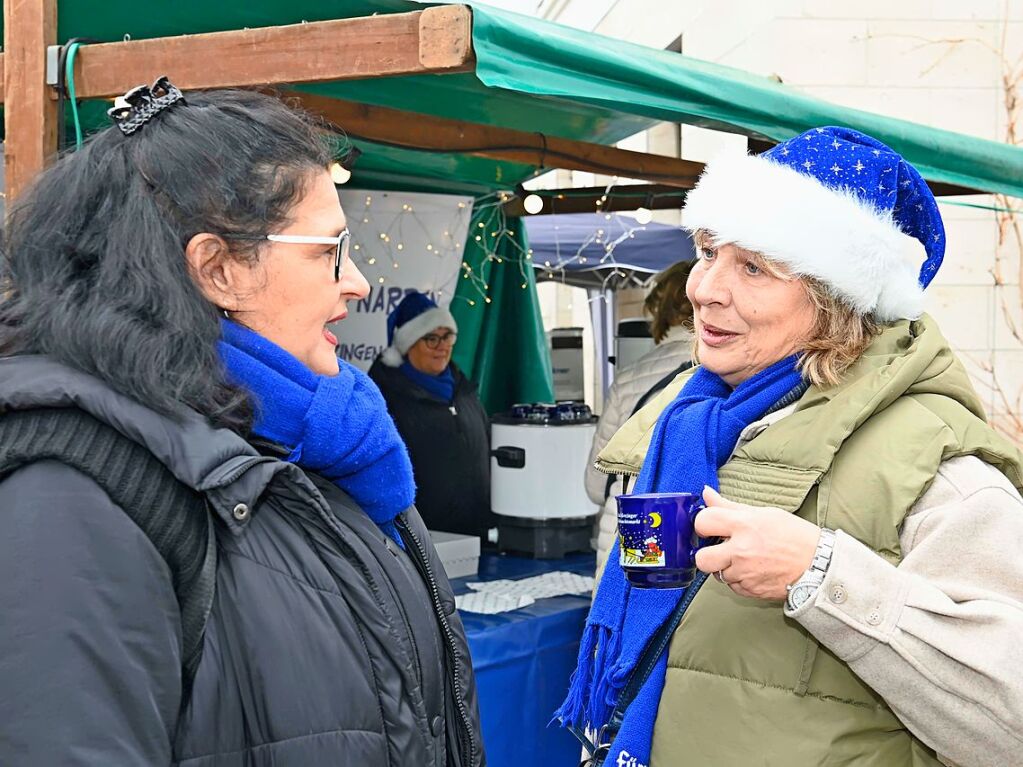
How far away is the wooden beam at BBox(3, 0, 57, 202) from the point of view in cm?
225

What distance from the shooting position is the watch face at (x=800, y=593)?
1.34m

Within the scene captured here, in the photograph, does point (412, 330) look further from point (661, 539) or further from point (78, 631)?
point (78, 631)

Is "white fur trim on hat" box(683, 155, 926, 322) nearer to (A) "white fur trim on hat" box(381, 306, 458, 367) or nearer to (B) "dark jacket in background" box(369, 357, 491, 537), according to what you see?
(B) "dark jacket in background" box(369, 357, 491, 537)

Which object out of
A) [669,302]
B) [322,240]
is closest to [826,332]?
[322,240]

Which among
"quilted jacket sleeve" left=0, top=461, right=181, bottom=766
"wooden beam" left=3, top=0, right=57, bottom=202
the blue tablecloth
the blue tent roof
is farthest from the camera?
the blue tent roof

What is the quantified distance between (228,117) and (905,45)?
22.4ft

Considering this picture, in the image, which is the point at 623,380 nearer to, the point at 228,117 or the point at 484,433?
the point at 484,433

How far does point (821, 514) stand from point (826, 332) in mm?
336

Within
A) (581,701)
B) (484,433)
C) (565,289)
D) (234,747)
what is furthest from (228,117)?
(565,289)

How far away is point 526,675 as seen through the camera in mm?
3211

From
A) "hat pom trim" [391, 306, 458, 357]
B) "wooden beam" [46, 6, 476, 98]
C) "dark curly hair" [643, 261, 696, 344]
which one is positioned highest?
"wooden beam" [46, 6, 476, 98]

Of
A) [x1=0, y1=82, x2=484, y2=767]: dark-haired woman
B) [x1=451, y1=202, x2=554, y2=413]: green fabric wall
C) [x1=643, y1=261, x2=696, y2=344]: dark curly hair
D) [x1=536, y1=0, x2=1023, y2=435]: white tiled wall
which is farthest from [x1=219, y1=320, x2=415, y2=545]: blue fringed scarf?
[x1=536, y1=0, x2=1023, y2=435]: white tiled wall

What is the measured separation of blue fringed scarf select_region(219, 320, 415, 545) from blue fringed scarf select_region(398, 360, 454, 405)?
125 inches

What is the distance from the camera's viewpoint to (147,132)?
46.2 inches
